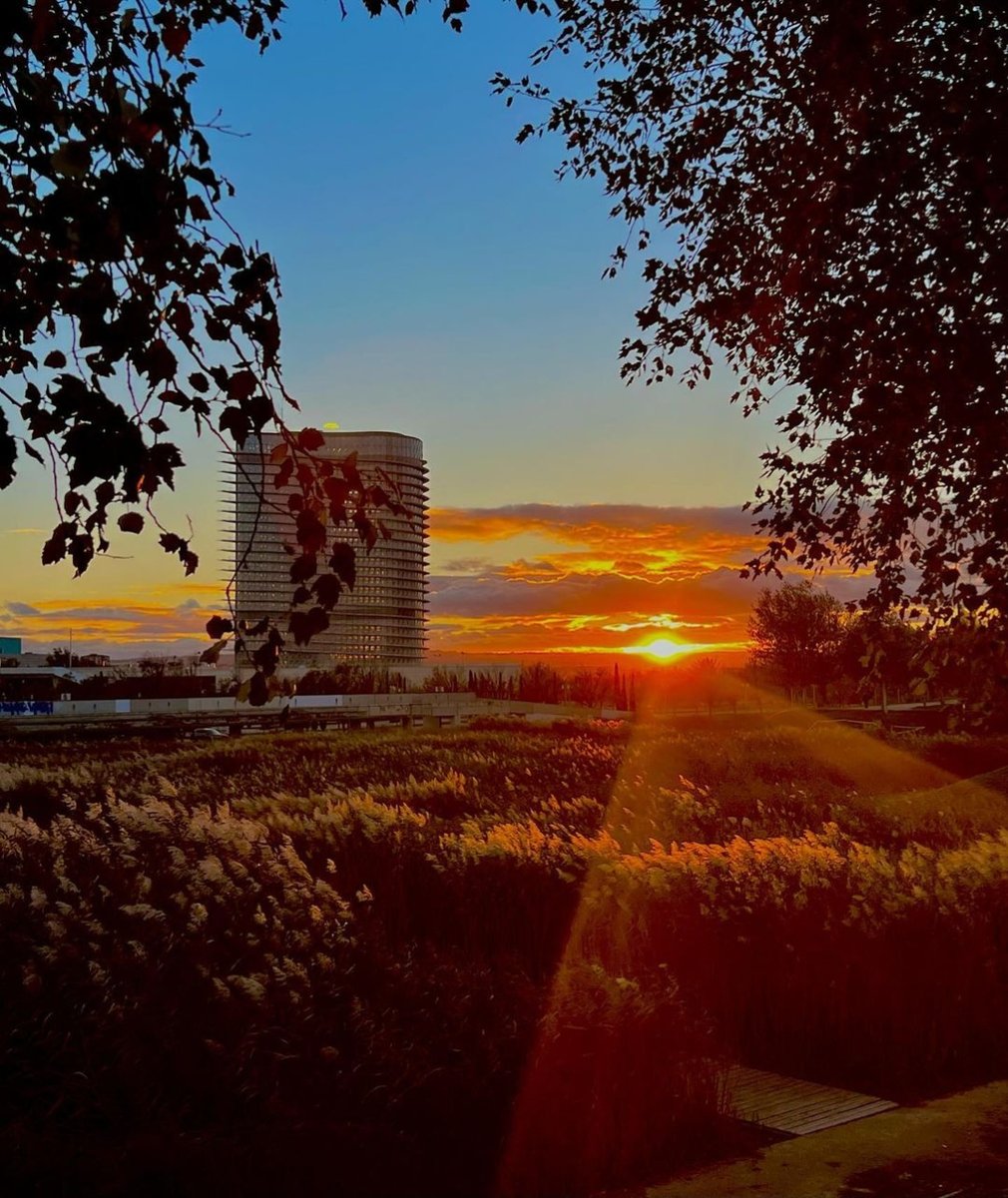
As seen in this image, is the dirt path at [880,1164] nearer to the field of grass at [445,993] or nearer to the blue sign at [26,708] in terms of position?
the field of grass at [445,993]

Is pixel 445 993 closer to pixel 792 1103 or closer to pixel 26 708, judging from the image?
pixel 792 1103

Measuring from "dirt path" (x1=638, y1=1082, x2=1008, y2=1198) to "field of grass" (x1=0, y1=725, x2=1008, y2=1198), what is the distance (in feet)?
1.12

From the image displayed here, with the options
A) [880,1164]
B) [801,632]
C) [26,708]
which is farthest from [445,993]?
[801,632]

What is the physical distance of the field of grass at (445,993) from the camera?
4.92 meters

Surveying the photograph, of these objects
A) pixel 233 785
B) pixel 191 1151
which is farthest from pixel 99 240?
pixel 233 785

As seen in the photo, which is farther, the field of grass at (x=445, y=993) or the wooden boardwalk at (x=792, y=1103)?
the wooden boardwalk at (x=792, y=1103)

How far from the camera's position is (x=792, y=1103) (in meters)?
6.11

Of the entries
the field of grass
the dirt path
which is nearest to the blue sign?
the field of grass

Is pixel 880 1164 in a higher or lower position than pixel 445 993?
lower

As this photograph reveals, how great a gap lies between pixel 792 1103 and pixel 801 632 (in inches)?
2472

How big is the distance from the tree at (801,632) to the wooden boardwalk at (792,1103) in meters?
60.7

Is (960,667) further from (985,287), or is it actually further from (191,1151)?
(191,1151)

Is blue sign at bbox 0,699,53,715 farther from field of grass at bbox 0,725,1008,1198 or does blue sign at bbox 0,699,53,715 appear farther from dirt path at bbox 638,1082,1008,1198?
dirt path at bbox 638,1082,1008,1198

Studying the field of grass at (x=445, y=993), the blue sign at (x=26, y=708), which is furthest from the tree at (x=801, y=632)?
the field of grass at (x=445, y=993)
